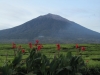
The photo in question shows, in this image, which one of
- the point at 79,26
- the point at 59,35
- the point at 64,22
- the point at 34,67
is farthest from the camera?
the point at 64,22

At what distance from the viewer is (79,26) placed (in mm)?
171250

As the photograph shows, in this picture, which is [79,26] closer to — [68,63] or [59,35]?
[59,35]

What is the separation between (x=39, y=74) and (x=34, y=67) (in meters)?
0.29

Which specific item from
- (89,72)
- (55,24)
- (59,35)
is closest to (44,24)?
(55,24)

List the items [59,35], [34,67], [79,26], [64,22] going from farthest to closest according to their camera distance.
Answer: [64,22]
[79,26]
[59,35]
[34,67]

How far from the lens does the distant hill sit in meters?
147

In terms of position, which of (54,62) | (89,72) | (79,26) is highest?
(79,26)

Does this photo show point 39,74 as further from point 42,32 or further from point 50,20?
point 50,20

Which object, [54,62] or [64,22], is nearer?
[54,62]

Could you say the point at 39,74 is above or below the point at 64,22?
below

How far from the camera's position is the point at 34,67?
6824mm

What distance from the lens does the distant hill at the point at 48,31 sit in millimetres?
146750

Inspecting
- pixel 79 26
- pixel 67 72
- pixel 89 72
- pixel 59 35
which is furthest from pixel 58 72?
pixel 79 26

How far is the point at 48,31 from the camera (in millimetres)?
161125
